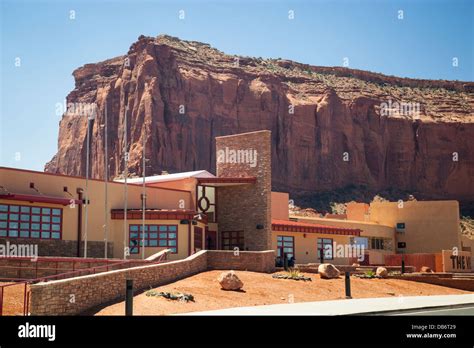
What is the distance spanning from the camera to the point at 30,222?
108 feet

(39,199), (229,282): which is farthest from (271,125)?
(229,282)

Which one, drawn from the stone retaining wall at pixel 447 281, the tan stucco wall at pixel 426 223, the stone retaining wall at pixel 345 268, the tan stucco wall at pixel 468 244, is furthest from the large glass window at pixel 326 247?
the tan stucco wall at pixel 468 244

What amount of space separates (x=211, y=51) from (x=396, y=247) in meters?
77.0

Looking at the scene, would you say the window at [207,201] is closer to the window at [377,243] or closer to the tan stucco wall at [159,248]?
the tan stucco wall at [159,248]

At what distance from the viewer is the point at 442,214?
65.4 meters

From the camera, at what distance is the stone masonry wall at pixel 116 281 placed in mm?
19797

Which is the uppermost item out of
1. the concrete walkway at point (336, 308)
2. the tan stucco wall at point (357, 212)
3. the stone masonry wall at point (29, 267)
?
the tan stucco wall at point (357, 212)

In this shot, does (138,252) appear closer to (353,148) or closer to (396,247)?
(396,247)

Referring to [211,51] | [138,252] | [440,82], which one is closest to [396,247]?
[138,252]

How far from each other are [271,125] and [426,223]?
54099mm

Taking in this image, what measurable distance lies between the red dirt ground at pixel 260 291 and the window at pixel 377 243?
83.4 ft

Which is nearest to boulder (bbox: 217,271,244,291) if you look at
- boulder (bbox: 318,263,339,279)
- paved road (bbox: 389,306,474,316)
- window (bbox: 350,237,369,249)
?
paved road (bbox: 389,306,474,316)

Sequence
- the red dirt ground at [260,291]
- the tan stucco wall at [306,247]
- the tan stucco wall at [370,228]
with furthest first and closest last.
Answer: the tan stucco wall at [370,228], the tan stucco wall at [306,247], the red dirt ground at [260,291]

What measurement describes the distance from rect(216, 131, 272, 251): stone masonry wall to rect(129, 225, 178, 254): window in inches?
183
